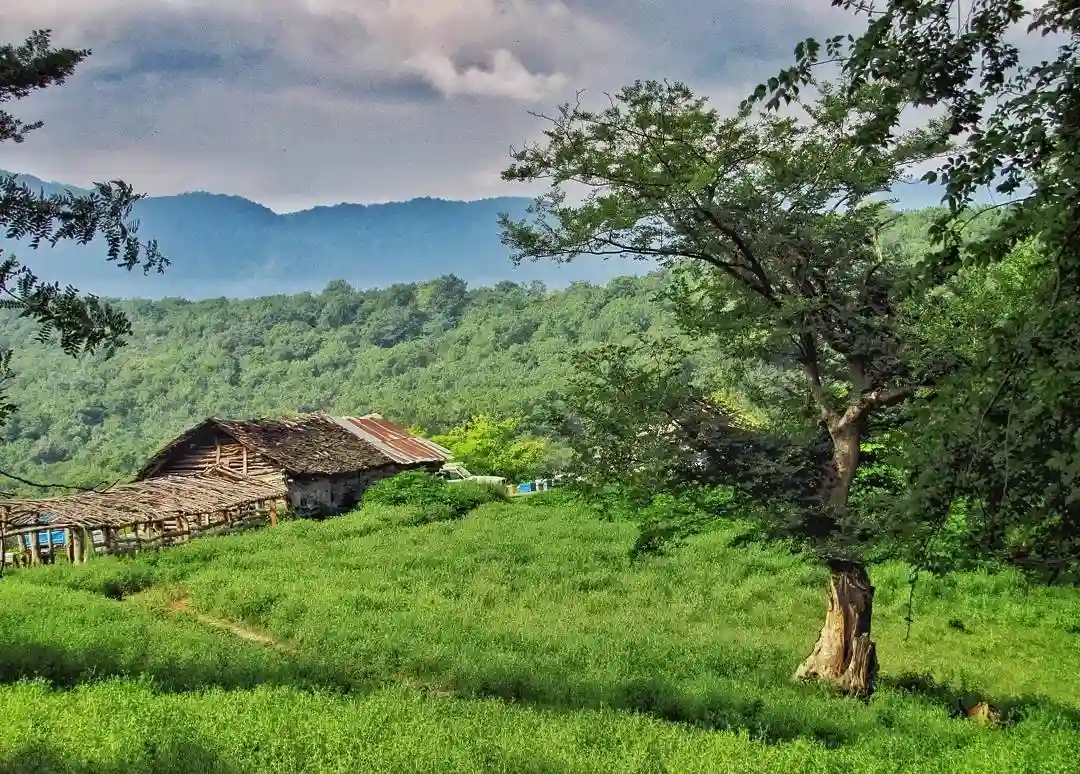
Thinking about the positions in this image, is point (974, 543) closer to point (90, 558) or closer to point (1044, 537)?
point (1044, 537)

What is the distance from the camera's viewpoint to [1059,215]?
5078 mm

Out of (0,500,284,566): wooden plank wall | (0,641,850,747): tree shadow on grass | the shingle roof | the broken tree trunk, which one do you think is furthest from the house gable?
the broken tree trunk

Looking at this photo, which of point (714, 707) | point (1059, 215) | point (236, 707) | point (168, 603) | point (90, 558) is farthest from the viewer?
point (90, 558)

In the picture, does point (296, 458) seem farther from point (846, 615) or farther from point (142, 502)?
point (846, 615)

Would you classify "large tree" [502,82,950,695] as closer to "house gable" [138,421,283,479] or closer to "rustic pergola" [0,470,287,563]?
"rustic pergola" [0,470,287,563]

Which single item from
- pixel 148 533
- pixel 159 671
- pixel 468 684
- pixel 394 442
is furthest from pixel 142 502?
pixel 468 684

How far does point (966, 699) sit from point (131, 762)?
42.0 feet

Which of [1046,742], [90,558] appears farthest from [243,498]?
[1046,742]

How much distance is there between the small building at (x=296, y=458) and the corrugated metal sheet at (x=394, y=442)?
0.15 m

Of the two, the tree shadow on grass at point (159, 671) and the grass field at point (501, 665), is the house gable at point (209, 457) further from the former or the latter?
the tree shadow on grass at point (159, 671)

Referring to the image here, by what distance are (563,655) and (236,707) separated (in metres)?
6.68

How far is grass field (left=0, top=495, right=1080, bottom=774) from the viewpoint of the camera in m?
9.34

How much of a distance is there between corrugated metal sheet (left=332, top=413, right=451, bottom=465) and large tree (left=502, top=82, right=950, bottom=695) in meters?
32.1

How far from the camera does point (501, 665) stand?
14422 millimetres
